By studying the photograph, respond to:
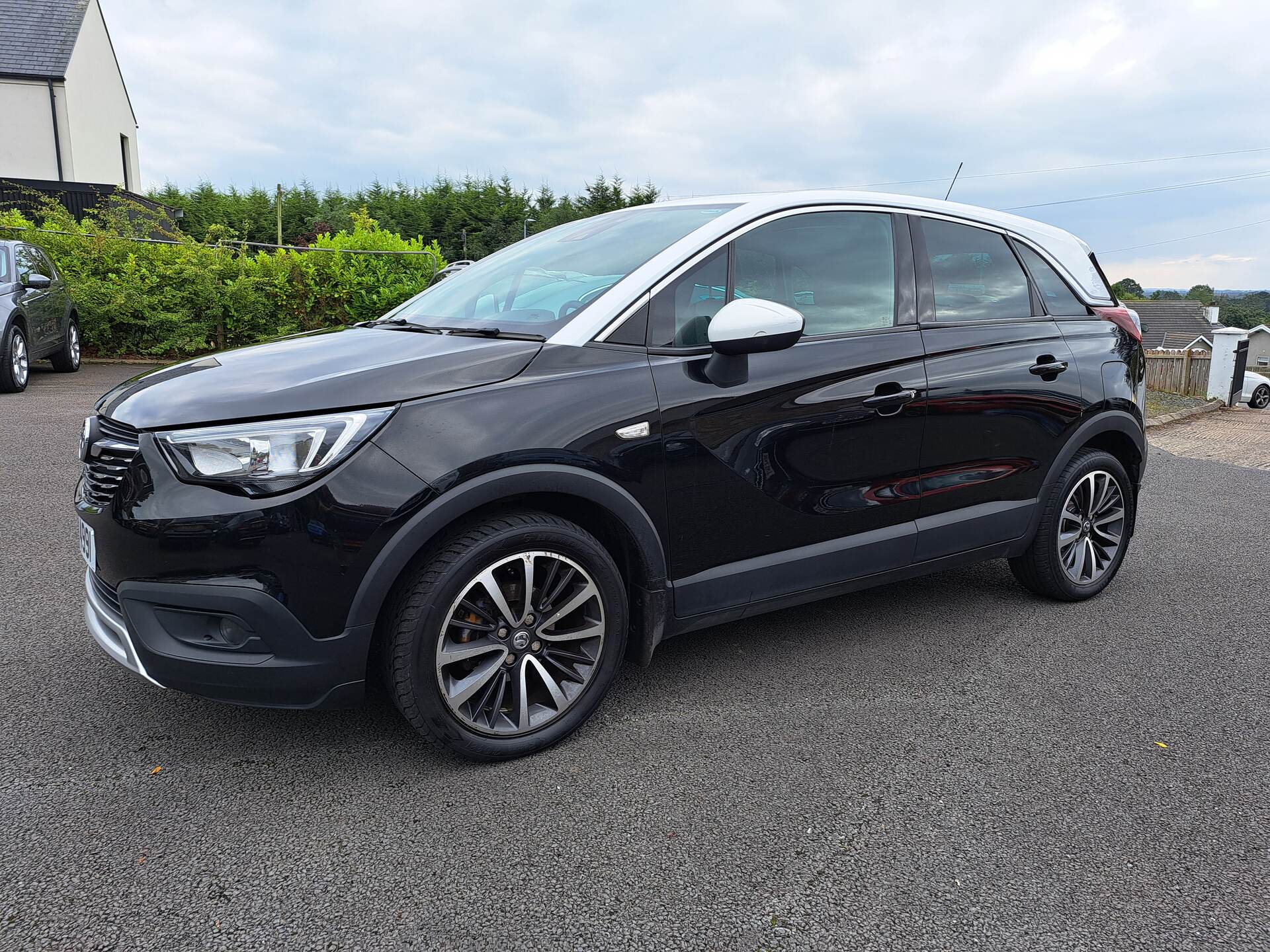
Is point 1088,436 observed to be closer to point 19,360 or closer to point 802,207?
point 802,207

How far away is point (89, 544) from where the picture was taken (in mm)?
2760

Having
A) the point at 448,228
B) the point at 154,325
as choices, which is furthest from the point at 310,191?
the point at 154,325

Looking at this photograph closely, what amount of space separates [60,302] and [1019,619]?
11922 mm

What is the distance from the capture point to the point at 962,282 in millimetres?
3842

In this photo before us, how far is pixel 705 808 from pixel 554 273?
200 centimetres

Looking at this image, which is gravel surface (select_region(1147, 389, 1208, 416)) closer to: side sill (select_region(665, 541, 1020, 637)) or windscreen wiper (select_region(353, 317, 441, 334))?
side sill (select_region(665, 541, 1020, 637))

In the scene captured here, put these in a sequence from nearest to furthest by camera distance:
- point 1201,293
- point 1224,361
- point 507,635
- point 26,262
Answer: point 507,635, point 26,262, point 1224,361, point 1201,293

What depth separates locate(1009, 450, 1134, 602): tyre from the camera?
4.15 meters

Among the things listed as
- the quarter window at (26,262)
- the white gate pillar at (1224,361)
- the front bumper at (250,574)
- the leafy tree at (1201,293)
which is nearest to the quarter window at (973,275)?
the front bumper at (250,574)

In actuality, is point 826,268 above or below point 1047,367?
above

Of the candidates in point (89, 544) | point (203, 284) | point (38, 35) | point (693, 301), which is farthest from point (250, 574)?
point (38, 35)

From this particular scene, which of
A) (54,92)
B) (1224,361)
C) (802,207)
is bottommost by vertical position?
(1224,361)

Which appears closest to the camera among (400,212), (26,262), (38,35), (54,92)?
(26,262)

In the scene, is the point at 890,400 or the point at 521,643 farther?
the point at 890,400
